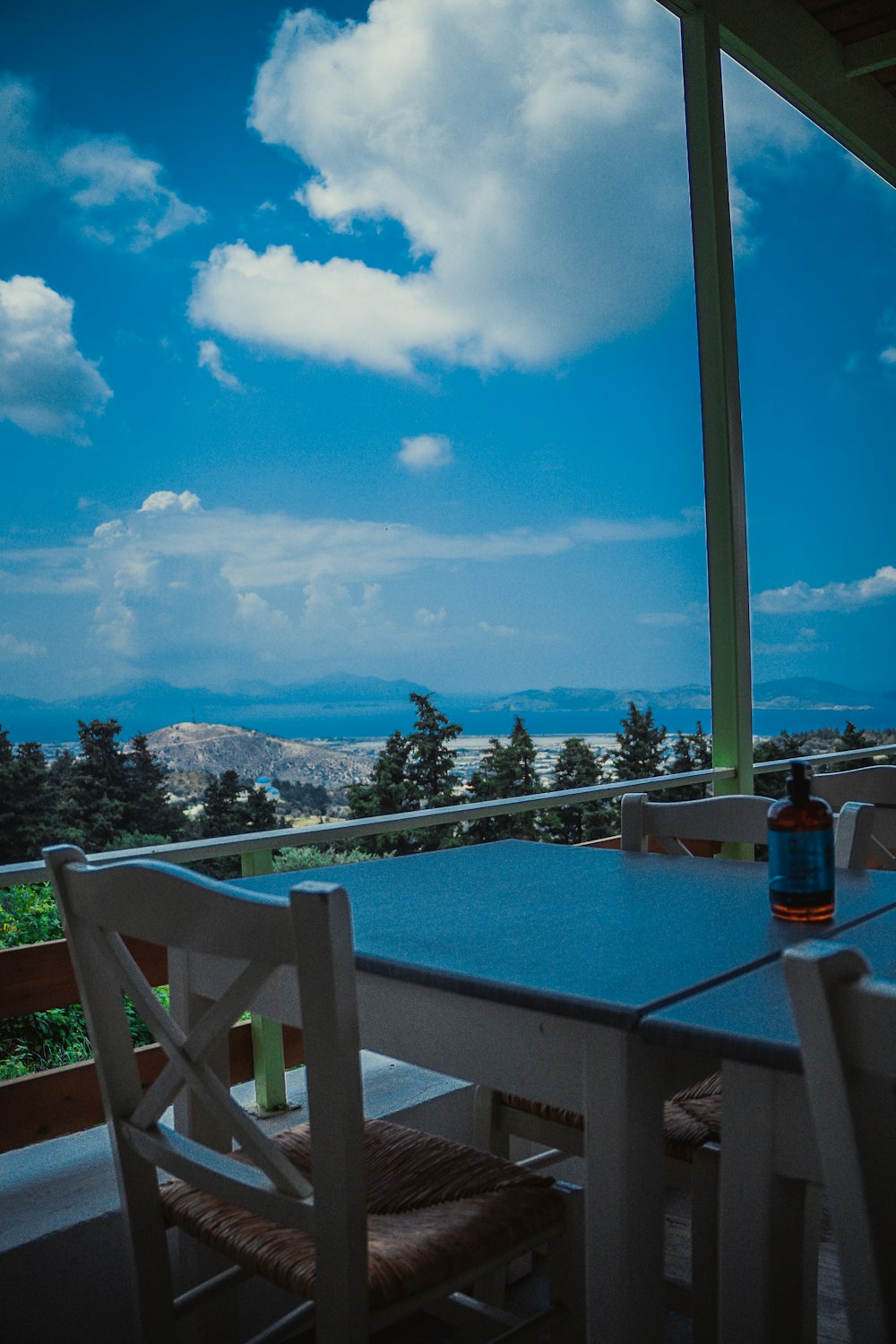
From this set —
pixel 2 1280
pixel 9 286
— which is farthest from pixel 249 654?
pixel 2 1280

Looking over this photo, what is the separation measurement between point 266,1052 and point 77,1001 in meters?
0.46

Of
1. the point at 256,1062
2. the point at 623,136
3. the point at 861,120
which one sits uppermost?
the point at 623,136

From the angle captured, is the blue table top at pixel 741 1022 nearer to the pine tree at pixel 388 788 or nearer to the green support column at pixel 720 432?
the green support column at pixel 720 432

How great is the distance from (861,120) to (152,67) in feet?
9.95

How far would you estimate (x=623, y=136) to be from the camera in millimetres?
9406

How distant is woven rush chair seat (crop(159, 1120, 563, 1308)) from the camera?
3.45ft

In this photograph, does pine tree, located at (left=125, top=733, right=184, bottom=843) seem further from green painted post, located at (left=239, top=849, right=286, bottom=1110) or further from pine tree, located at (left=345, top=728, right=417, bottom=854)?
green painted post, located at (left=239, top=849, right=286, bottom=1110)

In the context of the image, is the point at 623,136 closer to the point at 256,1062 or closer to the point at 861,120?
the point at 861,120

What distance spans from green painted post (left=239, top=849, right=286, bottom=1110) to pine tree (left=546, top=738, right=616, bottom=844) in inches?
94.5

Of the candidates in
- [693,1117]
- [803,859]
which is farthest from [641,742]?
[803,859]

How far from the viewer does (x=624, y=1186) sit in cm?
94

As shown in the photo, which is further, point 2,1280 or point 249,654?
point 249,654

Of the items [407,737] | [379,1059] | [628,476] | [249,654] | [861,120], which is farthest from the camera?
[628,476]

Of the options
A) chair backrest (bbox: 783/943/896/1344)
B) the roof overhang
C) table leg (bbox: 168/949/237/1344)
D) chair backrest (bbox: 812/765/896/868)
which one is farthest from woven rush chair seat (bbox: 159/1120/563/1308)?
the roof overhang
